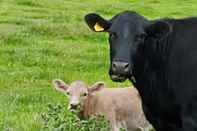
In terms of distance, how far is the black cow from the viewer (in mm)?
9227

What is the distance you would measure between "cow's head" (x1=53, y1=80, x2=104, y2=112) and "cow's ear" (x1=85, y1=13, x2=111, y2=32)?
6.43 feet

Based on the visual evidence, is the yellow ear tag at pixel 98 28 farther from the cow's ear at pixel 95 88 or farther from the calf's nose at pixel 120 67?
the cow's ear at pixel 95 88

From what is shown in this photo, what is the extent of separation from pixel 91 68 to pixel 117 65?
10.6 metres

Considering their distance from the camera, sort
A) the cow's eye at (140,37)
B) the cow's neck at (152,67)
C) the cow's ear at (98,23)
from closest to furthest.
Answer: the cow's eye at (140,37), the cow's neck at (152,67), the cow's ear at (98,23)

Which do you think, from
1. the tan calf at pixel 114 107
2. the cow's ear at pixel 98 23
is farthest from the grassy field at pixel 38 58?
the cow's ear at pixel 98 23

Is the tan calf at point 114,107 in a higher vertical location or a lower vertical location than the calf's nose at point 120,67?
lower

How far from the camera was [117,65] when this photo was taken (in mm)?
8617

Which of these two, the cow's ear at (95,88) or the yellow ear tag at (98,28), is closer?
the yellow ear tag at (98,28)

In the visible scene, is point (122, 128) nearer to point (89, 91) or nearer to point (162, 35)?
point (89, 91)

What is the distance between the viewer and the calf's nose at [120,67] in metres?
8.59

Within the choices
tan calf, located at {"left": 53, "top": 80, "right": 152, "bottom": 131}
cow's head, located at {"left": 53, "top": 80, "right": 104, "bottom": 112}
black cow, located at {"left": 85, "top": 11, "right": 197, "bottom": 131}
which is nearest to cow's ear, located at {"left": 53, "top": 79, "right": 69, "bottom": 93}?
cow's head, located at {"left": 53, "top": 80, "right": 104, "bottom": 112}

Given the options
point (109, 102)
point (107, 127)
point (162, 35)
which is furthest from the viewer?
point (109, 102)

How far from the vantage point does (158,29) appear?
9.27 metres

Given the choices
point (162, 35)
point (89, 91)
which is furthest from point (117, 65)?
point (89, 91)
